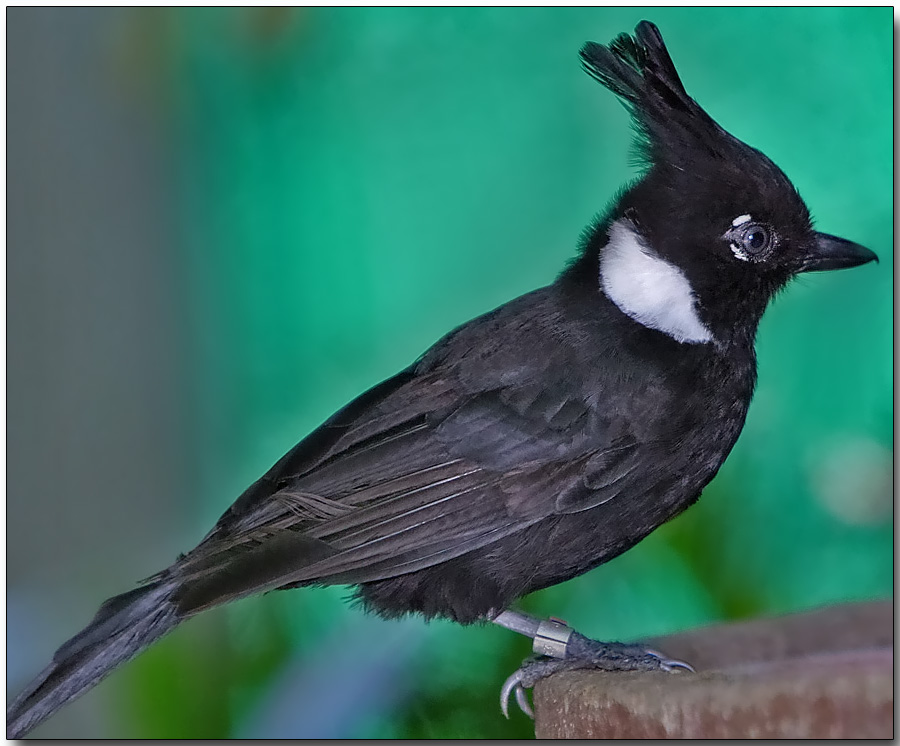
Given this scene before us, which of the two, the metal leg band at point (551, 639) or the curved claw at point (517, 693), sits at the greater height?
the metal leg band at point (551, 639)

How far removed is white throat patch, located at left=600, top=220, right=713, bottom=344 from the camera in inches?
65.9

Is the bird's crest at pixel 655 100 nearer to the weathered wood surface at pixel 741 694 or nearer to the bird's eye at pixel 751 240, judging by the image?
the bird's eye at pixel 751 240

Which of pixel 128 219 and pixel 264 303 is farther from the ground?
pixel 128 219

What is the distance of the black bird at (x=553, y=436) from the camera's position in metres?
1.53

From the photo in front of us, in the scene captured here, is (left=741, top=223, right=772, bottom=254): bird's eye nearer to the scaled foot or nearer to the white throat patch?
the white throat patch

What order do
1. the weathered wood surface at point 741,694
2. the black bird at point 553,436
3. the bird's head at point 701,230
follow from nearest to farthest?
the weathered wood surface at point 741,694
the black bird at point 553,436
the bird's head at point 701,230

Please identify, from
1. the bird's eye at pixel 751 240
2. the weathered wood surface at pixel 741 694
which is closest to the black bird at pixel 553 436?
the bird's eye at pixel 751 240

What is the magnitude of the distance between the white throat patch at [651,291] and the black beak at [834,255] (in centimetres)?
21

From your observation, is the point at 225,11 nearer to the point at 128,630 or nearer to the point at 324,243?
the point at 324,243

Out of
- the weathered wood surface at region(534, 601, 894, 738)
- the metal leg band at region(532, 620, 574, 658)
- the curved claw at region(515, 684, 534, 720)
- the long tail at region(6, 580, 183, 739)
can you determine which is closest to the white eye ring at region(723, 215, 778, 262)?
the weathered wood surface at region(534, 601, 894, 738)

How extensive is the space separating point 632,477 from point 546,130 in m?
0.71

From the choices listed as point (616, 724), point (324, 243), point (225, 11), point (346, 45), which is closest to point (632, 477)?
point (616, 724)

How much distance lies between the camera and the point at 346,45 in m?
1.89

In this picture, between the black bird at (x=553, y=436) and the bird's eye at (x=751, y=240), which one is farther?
the bird's eye at (x=751, y=240)
